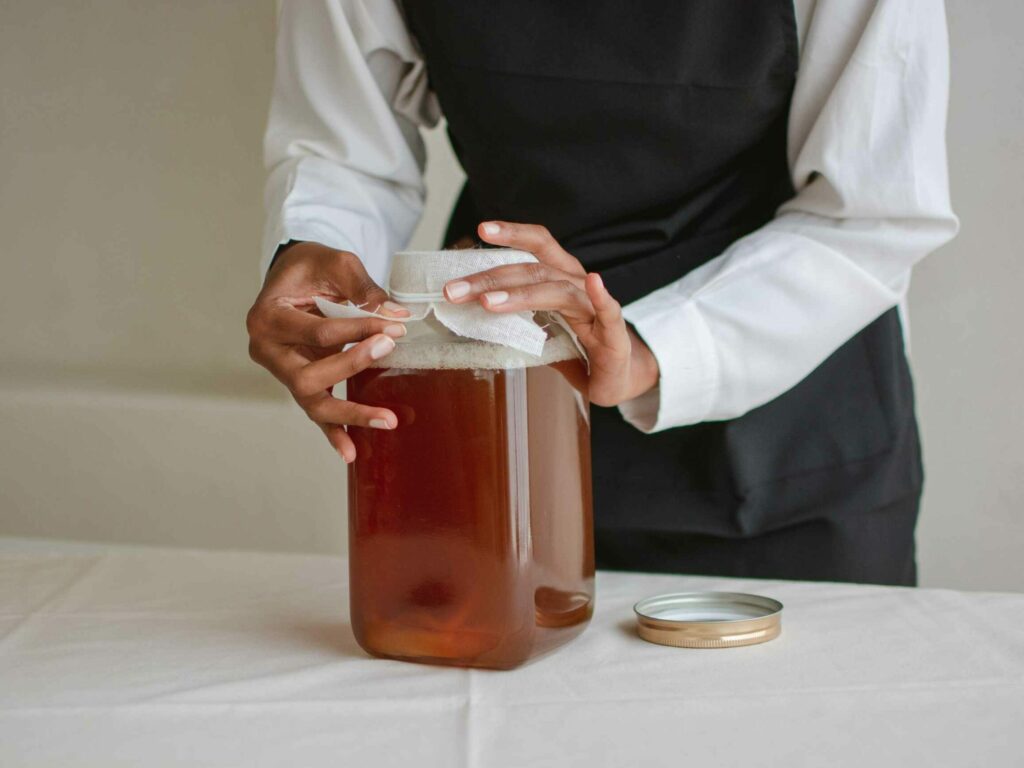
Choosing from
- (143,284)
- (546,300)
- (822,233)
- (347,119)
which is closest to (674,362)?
(822,233)

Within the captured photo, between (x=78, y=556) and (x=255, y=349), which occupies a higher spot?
(x=255, y=349)

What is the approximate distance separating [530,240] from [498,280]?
92mm

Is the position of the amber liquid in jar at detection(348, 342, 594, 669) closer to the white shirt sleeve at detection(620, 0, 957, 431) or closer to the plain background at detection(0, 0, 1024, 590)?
the white shirt sleeve at detection(620, 0, 957, 431)

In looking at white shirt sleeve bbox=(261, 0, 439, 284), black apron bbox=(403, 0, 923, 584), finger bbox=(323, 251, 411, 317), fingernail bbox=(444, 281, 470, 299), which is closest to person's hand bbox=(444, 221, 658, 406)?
fingernail bbox=(444, 281, 470, 299)

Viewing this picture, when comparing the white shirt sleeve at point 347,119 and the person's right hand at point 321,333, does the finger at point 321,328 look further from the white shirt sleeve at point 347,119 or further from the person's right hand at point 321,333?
the white shirt sleeve at point 347,119

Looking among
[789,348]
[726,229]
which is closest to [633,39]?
[726,229]

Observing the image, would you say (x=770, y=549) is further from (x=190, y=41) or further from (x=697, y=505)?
(x=190, y=41)

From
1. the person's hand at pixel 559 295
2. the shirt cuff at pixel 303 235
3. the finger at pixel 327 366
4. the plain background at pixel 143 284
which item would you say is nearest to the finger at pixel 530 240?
the person's hand at pixel 559 295

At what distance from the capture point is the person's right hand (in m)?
0.74

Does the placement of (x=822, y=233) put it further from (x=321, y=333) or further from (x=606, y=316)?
(x=321, y=333)

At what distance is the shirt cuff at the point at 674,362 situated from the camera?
103 cm

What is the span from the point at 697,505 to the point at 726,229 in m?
0.29

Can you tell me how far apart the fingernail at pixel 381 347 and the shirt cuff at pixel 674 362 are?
356 mm

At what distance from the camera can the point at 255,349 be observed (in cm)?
93
